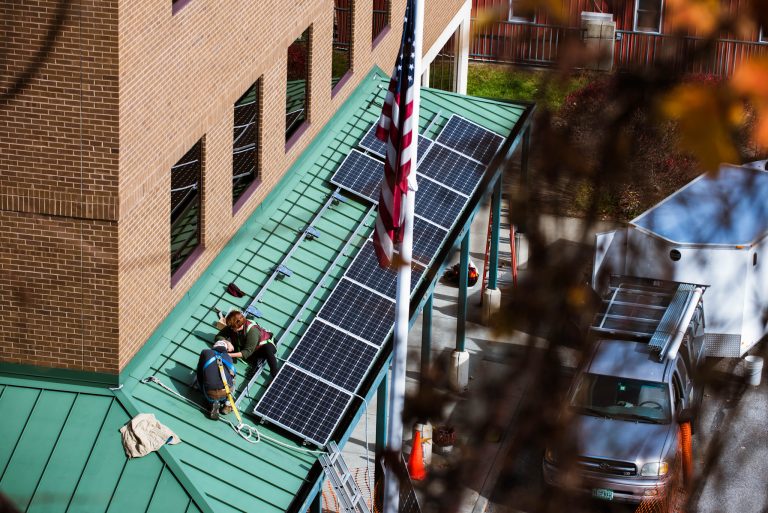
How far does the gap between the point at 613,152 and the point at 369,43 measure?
59.8ft

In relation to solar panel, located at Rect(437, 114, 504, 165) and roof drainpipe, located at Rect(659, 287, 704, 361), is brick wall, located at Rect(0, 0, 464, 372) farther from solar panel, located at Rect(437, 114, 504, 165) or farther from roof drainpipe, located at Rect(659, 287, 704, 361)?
roof drainpipe, located at Rect(659, 287, 704, 361)

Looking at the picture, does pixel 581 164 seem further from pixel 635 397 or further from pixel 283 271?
pixel 635 397

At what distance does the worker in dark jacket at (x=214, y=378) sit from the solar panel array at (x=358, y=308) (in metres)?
0.50

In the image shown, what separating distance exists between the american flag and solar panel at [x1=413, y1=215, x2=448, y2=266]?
12.1 feet

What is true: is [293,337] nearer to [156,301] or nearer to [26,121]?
[156,301]

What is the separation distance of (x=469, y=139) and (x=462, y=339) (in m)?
3.56

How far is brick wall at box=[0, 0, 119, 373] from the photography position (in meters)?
13.1

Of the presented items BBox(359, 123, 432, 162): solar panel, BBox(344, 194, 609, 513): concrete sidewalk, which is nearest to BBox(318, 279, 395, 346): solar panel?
BBox(344, 194, 609, 513): concrete sidewalk

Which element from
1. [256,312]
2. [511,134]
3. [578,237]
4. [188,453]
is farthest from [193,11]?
[578,237]

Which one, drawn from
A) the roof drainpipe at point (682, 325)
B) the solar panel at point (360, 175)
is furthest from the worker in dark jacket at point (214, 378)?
the roof drainpipe at point (682, 325)

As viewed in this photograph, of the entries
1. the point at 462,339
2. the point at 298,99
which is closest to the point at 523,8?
the point at 298,99

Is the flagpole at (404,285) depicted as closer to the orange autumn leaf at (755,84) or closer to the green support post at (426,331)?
the green support post at (426,331)

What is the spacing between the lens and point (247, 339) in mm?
15680

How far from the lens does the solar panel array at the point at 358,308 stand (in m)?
15.6
